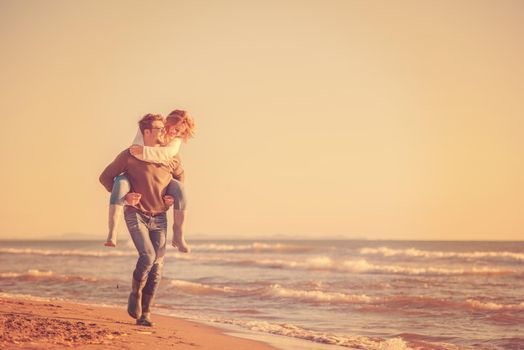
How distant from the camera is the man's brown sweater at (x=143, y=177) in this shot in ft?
19.5

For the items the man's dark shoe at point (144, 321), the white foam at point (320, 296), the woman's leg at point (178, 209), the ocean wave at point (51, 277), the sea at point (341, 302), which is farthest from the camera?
the ocean wave at point (51, 277)

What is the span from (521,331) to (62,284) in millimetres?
11156

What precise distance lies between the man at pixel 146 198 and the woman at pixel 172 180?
0.05 meters

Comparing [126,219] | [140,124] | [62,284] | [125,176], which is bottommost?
[62,284]

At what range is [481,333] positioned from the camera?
30.2 feet

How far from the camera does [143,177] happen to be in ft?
19.5

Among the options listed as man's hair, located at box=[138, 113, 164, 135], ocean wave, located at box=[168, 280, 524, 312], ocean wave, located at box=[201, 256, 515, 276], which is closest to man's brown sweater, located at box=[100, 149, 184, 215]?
man's hair, located at box=[138, 113, 164, 135]

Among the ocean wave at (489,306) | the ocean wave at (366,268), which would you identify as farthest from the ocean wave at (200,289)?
the ocean wave at (366,268)

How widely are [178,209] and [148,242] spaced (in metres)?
0.43

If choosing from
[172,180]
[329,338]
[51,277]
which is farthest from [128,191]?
[51,277]

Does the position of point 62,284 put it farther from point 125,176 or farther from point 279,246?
point 279,246

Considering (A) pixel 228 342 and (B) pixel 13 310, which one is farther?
(B) pixel 13 310

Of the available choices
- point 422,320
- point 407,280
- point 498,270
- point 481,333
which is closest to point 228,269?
point 407,280

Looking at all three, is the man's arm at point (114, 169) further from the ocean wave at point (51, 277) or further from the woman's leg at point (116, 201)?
the ocean wave at point (51, 277)
